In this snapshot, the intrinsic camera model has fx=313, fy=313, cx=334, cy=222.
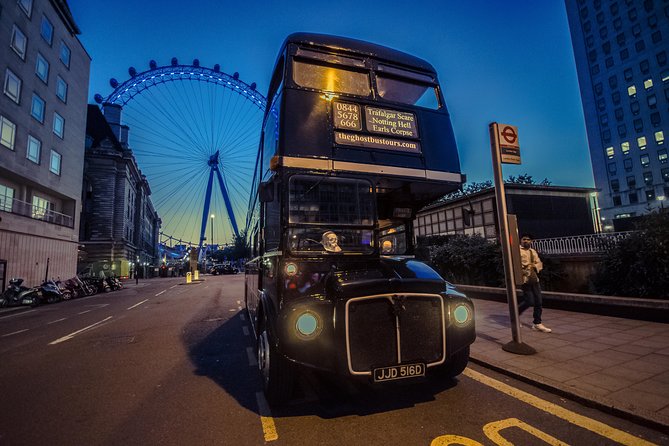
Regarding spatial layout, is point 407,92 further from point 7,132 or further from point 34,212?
point 34,212

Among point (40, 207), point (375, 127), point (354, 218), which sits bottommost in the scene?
point (354, 218)

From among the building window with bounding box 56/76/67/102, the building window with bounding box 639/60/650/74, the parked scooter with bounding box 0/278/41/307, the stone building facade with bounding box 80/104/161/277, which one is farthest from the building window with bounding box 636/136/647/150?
the stone building facade with bounding box 80/104/161/277

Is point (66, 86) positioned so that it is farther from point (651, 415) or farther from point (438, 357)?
point (651, 415)

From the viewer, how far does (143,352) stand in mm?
5992

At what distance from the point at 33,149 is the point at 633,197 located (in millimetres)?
80588

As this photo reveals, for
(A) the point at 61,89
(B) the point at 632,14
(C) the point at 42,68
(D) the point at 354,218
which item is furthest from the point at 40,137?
(B) the point at 632,14

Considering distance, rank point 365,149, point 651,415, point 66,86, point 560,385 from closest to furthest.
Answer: point 651,415 < point 560,385 < point 365,149 < point 66,86

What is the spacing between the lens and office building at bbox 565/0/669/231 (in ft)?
173

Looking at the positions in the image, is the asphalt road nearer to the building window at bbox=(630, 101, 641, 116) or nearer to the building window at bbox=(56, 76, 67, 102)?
the building window at bbox=(56, 76, 67, 102)

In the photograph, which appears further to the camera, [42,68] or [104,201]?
[104,201]

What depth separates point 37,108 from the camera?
74.6 feet

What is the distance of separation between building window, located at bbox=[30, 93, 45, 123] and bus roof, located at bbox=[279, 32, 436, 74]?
27.6 m

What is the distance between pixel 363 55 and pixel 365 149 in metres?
1.69

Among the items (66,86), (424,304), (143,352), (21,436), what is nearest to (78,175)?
(66,86)
